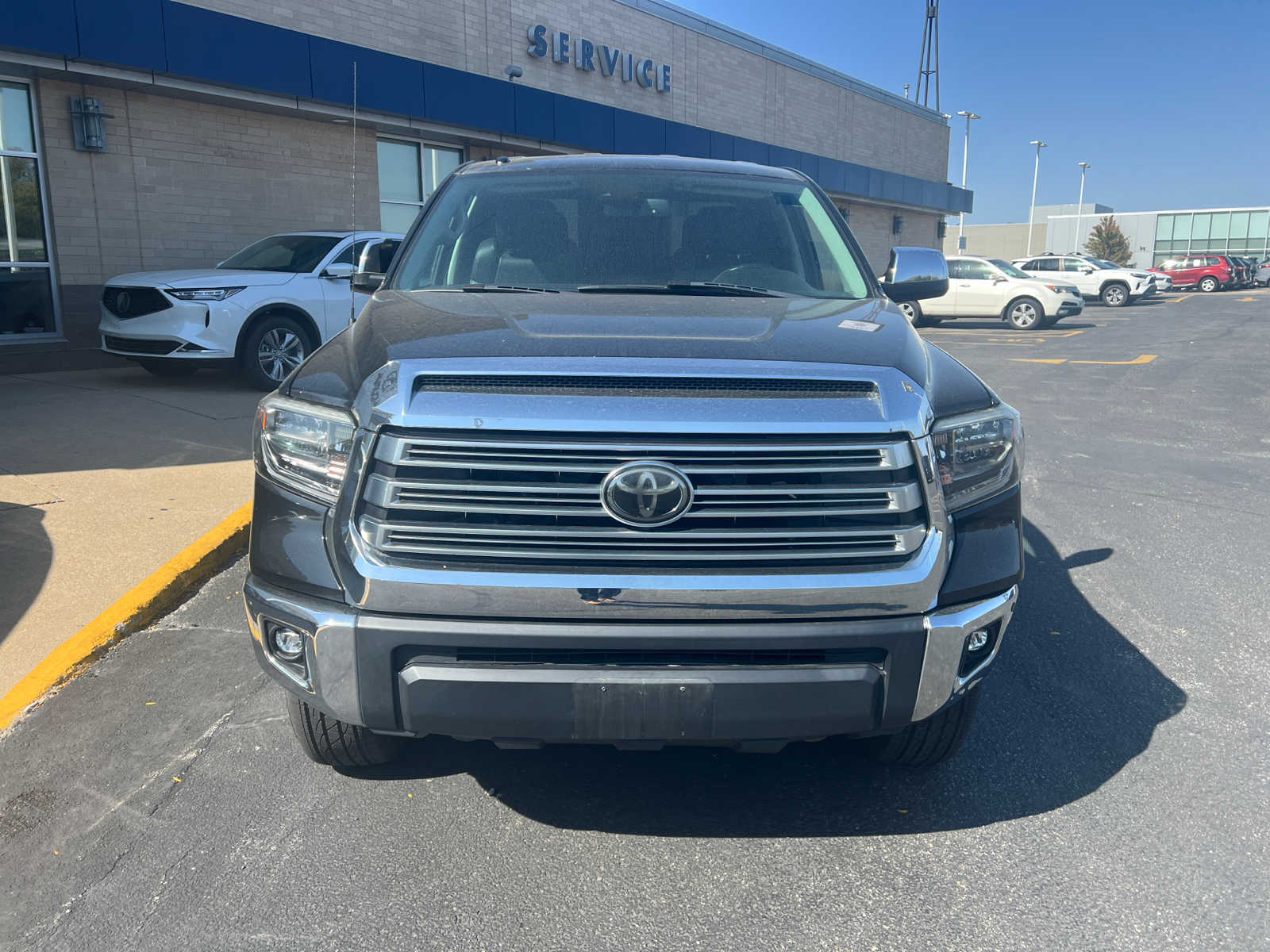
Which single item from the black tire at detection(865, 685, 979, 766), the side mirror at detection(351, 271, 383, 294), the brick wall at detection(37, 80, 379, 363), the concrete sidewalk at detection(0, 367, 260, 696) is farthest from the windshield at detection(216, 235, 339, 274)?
the black tire at detection(865, 685, 979, 766)

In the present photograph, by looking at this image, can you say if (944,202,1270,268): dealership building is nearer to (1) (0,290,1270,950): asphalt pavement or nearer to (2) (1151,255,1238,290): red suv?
(2) (1151,255,1238,290): red suv

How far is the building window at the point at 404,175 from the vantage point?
1596 cm

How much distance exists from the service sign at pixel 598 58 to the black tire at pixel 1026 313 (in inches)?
373

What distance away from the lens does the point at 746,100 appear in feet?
85.2

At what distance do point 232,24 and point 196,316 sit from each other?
5054 mm

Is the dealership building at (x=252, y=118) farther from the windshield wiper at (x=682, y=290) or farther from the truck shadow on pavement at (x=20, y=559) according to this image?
the windshield wiper at (x=682, y=290)

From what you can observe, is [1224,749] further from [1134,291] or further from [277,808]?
[1134,291]

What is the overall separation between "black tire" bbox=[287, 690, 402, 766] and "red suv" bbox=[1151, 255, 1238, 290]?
51918 mm

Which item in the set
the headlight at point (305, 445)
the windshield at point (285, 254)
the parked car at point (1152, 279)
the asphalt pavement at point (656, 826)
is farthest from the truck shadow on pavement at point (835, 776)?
the parked car at point (1152, 279)

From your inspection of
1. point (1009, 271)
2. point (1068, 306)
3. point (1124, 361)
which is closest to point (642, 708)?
point (1124, 361)

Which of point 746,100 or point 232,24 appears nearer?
point 232,24

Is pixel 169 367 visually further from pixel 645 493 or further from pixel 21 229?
pixel 645 493

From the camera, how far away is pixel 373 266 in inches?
164

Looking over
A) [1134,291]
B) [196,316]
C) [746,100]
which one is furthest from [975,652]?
[1134,291]
